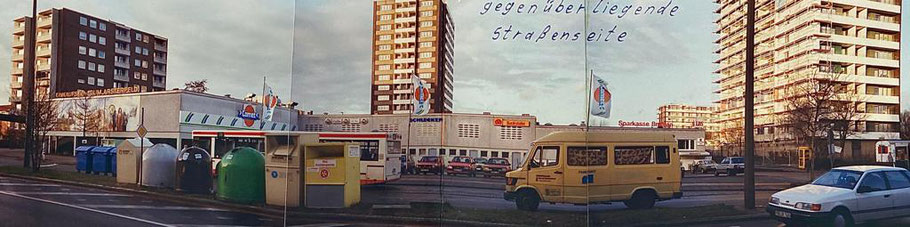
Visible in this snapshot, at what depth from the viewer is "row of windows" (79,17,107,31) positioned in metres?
6.98

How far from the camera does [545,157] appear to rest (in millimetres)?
5617

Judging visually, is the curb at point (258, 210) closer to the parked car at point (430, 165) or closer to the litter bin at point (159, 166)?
the litter bin at point (159, 166)

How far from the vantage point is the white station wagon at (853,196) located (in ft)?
17.0

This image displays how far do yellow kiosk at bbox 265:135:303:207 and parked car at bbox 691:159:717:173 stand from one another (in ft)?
12.3

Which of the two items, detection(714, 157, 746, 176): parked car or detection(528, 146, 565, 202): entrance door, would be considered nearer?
detection(714, 157, 746, 176): parked car

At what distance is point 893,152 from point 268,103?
19.2ft

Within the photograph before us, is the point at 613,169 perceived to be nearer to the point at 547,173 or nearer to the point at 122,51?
the point at 547,173

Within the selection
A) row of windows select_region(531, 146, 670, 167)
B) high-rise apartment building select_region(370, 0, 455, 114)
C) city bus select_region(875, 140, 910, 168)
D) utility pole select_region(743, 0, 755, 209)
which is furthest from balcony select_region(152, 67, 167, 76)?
city bus select_region(875, 140, 910, 168)

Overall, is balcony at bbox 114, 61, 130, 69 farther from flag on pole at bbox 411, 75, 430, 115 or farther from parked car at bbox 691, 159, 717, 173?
parked car at bbox 691, 159, 717, 173

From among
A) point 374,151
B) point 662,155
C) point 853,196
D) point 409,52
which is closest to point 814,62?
point 853,196

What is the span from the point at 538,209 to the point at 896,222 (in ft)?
9.77

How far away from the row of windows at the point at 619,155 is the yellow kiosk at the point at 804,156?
106 centimetres

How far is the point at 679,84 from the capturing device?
5.41 meters

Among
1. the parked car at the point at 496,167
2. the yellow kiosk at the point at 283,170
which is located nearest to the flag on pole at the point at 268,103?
the yellow kiosk at the point at 283,170
